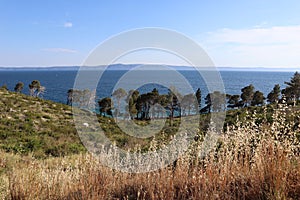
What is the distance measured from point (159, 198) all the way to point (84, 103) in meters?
28.2

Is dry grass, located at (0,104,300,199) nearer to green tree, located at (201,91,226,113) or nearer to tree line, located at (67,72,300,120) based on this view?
green tree, located at (201,91,226,113)

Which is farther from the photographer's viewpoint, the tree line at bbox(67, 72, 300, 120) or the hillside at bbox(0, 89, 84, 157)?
the tree line at bbox(67, 72, 300, 120)

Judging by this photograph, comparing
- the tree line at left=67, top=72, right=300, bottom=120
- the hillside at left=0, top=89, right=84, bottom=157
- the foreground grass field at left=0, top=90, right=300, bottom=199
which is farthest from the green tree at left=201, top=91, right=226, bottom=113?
the foreground grass field at left=0, top=90, right=300, bottom=199

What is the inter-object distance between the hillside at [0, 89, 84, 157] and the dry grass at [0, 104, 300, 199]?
6.11 meters

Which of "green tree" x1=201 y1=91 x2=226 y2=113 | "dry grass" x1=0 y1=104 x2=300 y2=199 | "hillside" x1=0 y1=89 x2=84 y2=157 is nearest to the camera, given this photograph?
"dry grass" x1=0 y1=104 x2=300 y2=199

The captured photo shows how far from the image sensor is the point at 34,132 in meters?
14.3

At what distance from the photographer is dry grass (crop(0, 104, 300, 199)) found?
2816 mm

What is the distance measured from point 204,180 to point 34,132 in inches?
517

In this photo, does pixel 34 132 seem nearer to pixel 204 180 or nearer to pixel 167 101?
pixel 167 101

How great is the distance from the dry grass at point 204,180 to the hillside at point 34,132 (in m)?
6.11

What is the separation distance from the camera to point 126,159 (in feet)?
13.3

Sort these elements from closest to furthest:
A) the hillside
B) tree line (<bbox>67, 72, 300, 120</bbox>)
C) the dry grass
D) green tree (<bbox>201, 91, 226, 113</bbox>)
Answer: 1. the dry grass
2. the hillside
3. green tree (<bbox>201, 91, 226, 113</bbox>)
4. tree line (<bbox>67, 72, 300, 120</bbox>)

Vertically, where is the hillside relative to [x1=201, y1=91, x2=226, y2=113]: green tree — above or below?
below

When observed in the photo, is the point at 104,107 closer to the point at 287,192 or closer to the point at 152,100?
the point at 152,100
